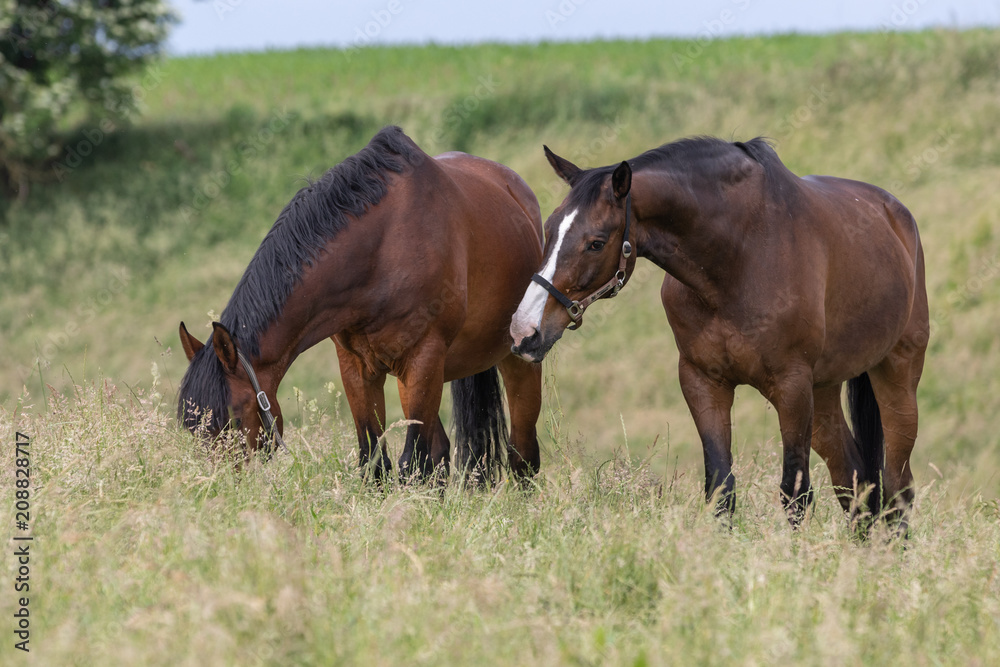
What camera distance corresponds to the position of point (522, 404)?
21.5 feet

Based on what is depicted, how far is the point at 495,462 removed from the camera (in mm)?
6477

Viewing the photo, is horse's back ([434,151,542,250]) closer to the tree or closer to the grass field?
the grass field

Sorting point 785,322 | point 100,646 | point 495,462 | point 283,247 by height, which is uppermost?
point 283,247

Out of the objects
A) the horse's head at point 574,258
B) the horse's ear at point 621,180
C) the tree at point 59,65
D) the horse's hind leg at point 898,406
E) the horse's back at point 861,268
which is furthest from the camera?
the tree at point 59,65

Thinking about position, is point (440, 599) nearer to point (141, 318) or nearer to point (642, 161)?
point (642, 161)

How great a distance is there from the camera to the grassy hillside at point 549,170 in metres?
14.6

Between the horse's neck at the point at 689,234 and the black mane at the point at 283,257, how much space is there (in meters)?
1.49

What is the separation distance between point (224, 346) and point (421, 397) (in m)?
1.06

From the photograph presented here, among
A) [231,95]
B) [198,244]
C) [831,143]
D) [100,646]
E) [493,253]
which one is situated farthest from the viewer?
[231,95]

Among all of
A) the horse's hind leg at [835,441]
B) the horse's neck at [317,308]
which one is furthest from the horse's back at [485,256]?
the horse's hind leg at [835,441]

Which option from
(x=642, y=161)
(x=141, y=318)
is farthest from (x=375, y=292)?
(x=141, y=318)

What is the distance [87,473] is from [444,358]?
1876 millimetres

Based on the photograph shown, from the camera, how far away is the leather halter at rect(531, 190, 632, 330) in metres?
4.28

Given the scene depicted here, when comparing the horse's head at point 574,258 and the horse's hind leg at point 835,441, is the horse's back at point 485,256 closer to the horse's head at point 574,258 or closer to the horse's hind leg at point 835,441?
the horse's head at point 574,258
